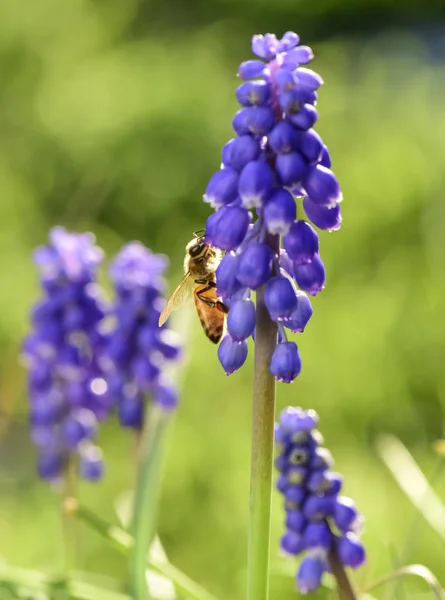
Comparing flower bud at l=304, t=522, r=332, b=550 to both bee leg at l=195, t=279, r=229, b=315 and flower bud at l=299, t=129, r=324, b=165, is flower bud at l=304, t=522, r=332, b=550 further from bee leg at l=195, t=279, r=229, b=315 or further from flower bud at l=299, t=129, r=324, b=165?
flower bud at l=299, t=129, r=324, b=165

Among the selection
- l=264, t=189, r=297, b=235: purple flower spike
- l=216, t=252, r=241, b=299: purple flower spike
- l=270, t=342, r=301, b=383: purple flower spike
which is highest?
l=264, t=189, r=297, b=235: purple flower spike

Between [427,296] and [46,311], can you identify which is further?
[427,296]

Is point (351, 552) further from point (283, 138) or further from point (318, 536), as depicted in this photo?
point (283, 138)

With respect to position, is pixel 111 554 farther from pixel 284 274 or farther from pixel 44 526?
pixel 284 274

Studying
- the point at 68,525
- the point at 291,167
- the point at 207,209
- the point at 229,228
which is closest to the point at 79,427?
the point at 68,525

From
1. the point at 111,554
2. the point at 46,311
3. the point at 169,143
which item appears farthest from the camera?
the point at 169,143

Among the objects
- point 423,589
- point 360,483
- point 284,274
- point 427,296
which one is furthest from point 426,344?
point 284,274

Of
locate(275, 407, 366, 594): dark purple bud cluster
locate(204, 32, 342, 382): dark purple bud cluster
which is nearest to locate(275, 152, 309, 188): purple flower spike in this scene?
locate(204, 32, 342, 382): dark purple bud cluster
